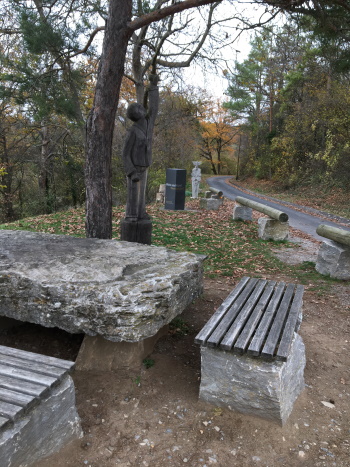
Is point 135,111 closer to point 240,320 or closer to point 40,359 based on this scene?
point 240,320

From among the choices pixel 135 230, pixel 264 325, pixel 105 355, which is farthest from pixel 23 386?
pixel 135 230

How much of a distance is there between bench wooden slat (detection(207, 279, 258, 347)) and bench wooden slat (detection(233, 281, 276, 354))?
138mm

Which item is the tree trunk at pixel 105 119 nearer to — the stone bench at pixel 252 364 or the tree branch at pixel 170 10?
the tree branch at pixel 170 10

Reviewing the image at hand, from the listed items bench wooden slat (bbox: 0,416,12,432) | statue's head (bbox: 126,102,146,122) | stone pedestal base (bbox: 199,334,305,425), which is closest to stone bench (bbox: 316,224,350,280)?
stone pedestal base (bbox: 199,334,305,425)

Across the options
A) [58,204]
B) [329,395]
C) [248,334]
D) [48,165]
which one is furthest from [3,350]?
[58,204]

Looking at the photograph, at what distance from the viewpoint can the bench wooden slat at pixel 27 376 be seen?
83.5 inches

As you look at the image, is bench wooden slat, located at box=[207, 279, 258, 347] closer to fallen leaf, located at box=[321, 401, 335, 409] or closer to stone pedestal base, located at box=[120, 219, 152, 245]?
fallen leaf, located at box=[321, 401, 335, 409]

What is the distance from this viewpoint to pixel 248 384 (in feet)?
8.74

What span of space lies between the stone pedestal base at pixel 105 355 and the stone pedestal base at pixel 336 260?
416cm

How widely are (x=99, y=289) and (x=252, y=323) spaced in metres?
1.32

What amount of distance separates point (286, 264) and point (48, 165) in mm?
14260

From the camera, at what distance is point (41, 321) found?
3031mm

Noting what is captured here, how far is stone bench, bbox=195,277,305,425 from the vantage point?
2592 millimetres

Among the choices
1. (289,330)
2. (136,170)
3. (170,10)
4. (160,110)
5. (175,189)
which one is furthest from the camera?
(160,110)
